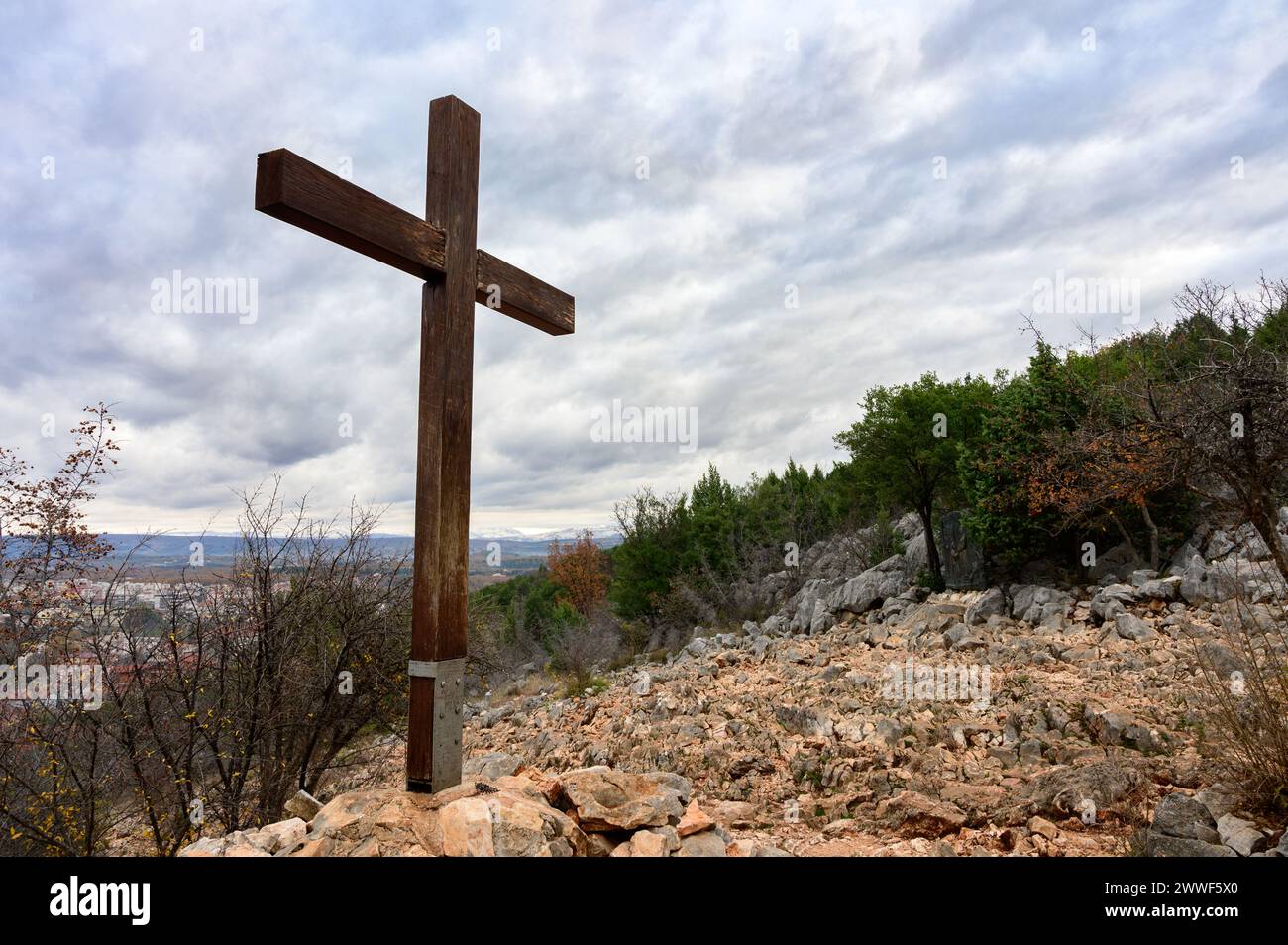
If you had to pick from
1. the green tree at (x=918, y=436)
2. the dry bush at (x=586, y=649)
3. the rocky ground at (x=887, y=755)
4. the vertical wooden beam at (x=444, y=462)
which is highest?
the green tree at (x=918, y=436)

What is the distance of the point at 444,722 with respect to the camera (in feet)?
11.2

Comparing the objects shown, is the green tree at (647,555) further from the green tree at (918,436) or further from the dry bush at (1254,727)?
the dry bush at (1254,727)

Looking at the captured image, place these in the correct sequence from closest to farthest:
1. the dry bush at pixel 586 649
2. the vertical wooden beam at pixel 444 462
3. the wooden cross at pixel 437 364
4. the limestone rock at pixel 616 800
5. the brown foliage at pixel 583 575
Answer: the wooden cross at pixel 437 364
the vertical wooden beam at pixel 444 462
the limestone rock at pixel 616 800
the dry bush at pixel 586 649
the brown foliage at pixel 583 575

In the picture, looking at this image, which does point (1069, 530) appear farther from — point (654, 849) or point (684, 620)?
point (654, 849)

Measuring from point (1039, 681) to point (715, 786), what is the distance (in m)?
5.25

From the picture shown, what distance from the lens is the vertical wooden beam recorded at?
3.42 m

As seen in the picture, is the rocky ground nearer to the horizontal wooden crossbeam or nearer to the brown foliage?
the horizontal wooden crossbeam

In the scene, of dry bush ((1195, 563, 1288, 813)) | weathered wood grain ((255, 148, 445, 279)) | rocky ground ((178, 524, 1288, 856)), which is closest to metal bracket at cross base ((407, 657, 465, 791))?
rocky ground ((178, 524, 1288, 856))

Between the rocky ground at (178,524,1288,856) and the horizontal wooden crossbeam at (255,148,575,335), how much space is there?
2.69m

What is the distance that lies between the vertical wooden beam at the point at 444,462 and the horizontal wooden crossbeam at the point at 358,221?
0.16 meters

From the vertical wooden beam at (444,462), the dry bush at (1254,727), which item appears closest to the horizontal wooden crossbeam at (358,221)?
the vertical wooden beam at (444,462)

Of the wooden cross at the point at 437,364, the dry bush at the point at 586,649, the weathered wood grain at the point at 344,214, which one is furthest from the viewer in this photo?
the dry bush at the point at 586,649

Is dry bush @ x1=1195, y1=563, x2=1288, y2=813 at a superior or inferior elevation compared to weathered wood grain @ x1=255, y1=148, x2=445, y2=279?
→ inferior

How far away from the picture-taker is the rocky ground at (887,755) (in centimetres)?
346
